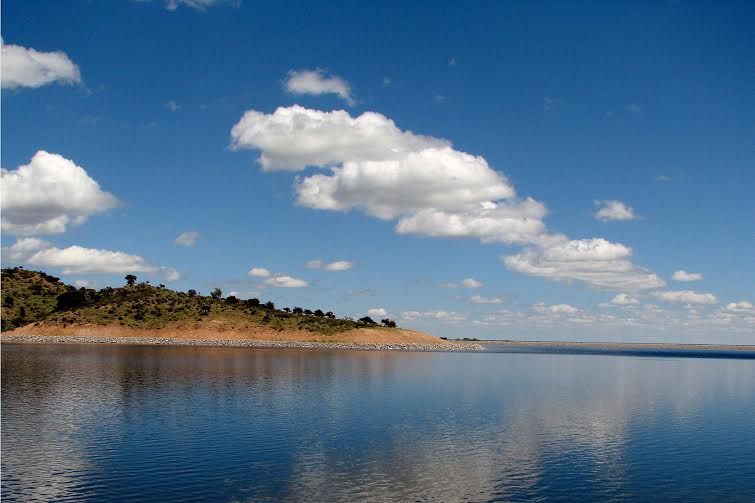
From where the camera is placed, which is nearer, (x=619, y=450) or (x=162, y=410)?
(x=619, y=450)

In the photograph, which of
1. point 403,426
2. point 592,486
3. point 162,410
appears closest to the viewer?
point 592,486

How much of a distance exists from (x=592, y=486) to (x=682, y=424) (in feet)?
99.6

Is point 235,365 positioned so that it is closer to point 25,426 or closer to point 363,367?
point 363,367

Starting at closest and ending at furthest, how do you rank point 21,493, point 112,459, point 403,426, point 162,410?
point 21,493 < point 112,459 < point 403,426 < point 162,410

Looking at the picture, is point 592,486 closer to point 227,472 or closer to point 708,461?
point 708,461

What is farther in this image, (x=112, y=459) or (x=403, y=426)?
(x=403, y=426)

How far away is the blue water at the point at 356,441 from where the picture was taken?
3625cm

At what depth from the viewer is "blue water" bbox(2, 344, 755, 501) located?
119ft

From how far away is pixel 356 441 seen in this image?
4900 centimetres

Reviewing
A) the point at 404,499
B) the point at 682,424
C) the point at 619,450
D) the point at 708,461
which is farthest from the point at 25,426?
the point at 682,424

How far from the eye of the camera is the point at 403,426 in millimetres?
56438

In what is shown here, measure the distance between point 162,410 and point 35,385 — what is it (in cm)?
2583

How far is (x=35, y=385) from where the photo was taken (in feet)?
249

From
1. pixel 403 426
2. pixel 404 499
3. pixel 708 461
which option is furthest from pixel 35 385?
pixel 708 461
